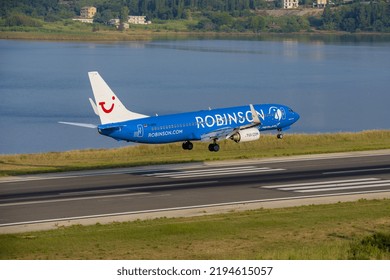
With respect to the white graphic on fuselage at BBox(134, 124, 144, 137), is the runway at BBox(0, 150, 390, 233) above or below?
below

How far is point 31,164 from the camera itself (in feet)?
285

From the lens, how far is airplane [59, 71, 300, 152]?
254 ft

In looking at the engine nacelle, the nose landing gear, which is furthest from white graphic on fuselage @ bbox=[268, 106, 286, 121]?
the engine nacelle

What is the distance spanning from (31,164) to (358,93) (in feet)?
391

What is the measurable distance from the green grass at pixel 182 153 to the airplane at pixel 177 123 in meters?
3.46

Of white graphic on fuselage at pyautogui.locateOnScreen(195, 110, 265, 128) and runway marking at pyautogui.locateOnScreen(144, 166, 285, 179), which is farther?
white graphic on fuselage at pyautogui.locateOnScreen(195, 110, 265, 128)

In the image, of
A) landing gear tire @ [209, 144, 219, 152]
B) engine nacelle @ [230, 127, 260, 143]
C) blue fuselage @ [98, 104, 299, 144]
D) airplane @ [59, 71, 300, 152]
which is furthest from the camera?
landing gear tire @ [209, 144, 219, 152]

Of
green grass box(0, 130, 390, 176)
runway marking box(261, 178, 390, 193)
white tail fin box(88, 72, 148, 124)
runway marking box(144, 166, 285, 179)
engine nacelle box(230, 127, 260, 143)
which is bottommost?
green grass box(0, 130, 390, 176)

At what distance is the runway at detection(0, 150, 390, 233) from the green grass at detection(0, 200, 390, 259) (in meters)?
3.58

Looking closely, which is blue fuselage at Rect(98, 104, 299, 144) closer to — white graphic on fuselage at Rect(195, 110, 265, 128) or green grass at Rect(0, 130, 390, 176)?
white graphic on fuselage at Rect(195, 110, 265, 128)

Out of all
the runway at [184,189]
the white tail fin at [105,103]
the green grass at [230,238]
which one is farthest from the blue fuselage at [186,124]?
the green grass at [230,238]

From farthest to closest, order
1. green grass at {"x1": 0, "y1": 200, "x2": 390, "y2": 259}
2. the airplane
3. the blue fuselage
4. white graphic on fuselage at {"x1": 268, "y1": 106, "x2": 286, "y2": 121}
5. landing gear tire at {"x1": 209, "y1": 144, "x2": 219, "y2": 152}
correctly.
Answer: white graphic on fuselage at {"x1": 268, "y1": 106, "x2": 286, "y2": 121} → landing gear tire at {"x1": 209, "y1": 144, "x2": 219, "y2": 152} → the blue fuselage → the airplane → green grass at {"x1": 0, "y1": 200, "x2": 390, "y2": 259}

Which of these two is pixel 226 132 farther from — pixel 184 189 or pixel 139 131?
pixel 184 189

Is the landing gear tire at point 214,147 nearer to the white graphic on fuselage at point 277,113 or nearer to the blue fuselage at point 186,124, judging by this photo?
the blue fuselage at point 186,124
